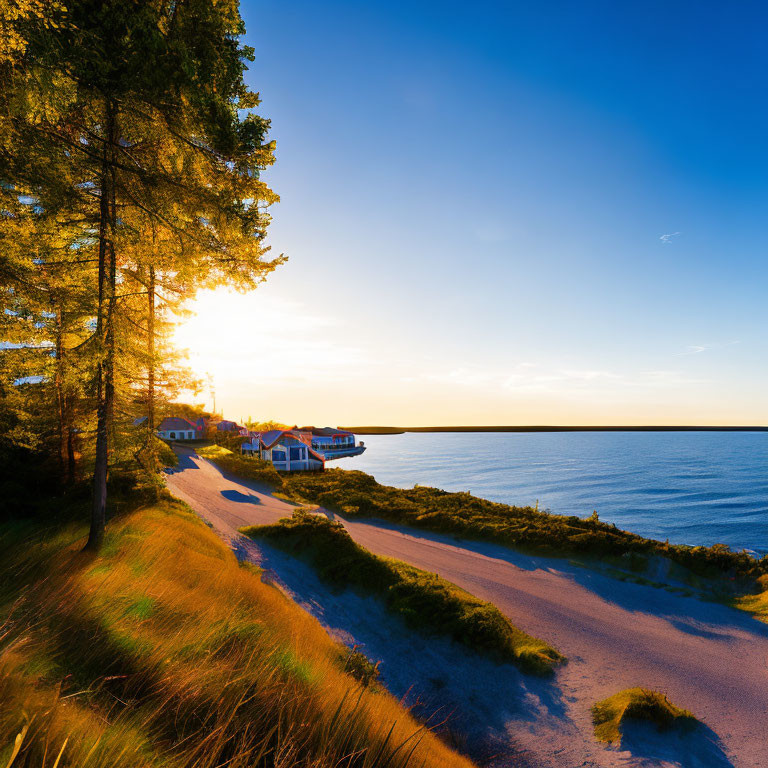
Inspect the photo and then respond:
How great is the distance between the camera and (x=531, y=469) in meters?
77.4

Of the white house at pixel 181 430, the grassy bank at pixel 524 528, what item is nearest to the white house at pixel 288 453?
the grassy bank at pixel 524 528

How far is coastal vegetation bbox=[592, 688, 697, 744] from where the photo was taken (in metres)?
9.23

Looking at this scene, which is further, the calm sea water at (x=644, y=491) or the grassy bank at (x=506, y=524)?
the calm sea water at (x=644, y=491)

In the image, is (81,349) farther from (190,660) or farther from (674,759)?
(674,759)

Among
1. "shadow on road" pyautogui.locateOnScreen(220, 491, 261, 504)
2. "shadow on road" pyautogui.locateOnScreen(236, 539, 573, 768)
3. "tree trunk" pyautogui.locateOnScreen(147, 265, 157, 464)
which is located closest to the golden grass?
"shadow on road" pyautogui.locateOnScreen(236, 539, 573, 768)

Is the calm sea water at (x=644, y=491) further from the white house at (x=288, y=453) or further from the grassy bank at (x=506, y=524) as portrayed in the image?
the white house at (x=288, y=453)

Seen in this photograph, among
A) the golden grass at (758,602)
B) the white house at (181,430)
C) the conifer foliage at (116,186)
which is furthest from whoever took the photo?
the white house at (181,430)

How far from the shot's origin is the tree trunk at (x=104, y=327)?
31.7 ft

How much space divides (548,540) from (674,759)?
1643cm

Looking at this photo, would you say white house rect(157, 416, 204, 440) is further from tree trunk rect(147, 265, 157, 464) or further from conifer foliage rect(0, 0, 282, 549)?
conifer foliage rect(0, 0, 282, 549)

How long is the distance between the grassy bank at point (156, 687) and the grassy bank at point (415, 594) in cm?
749

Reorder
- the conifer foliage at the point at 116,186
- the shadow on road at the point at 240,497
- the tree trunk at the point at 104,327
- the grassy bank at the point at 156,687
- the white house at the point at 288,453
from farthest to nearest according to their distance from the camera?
the white house at the point at 288,453
the shadow on road at the point at 240,497
the tree trunk at the point at 104,327
the conifer foliage at the point at 116,186
the grassy bank at the point at 156,687

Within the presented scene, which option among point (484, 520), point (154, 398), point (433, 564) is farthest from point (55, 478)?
point (484, 520)

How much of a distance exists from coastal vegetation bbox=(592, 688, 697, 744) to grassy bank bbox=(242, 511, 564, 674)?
196cm
